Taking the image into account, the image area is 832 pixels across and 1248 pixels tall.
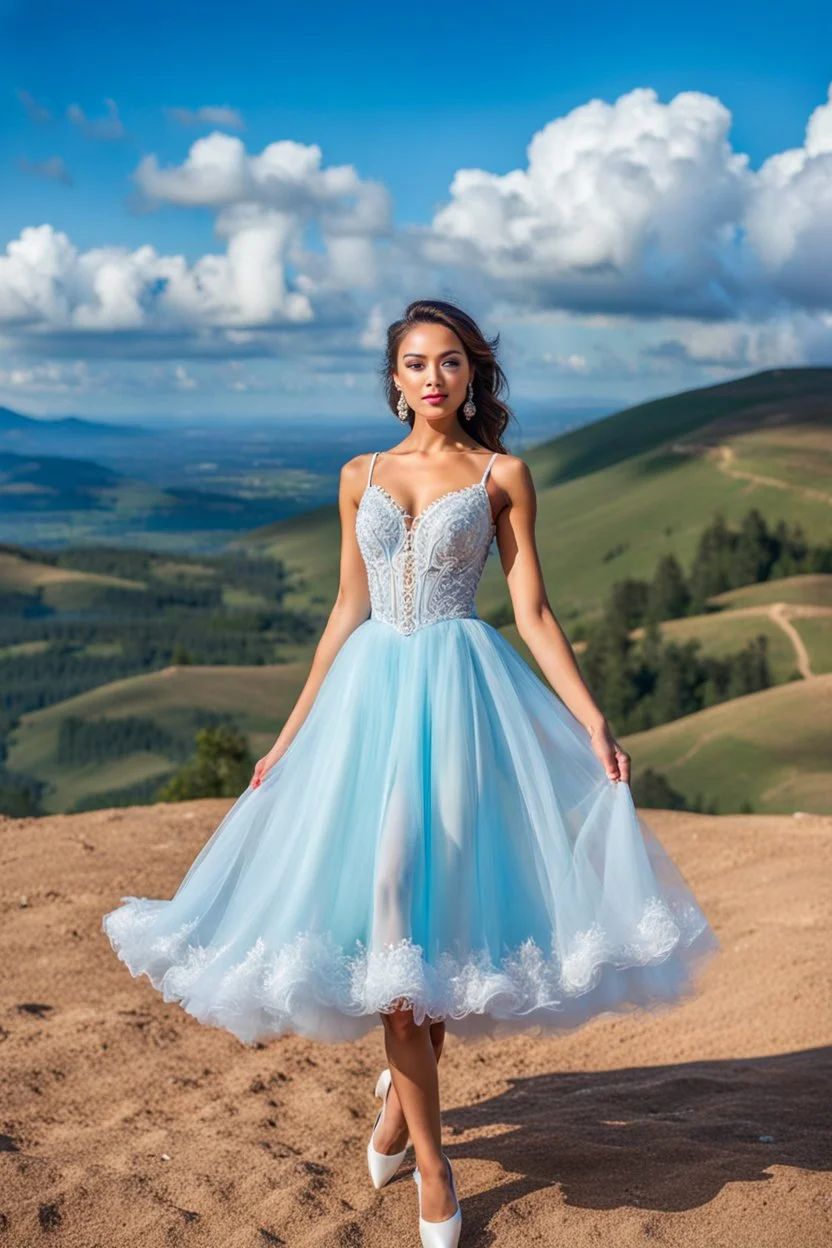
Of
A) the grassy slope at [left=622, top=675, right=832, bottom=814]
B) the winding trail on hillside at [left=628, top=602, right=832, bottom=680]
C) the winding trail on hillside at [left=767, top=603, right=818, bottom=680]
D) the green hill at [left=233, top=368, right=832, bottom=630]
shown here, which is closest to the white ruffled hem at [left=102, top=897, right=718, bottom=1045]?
the grassy slope at [left=622, top=675, right=832, bottom=814]

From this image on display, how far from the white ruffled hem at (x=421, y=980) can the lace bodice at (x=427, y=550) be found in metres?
1.15

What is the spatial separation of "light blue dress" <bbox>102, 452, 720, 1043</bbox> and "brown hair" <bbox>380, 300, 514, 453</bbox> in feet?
1.35

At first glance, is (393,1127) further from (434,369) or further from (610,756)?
(434,369)

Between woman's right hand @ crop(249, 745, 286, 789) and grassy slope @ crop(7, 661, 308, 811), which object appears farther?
grassy slope @ crop(7, 661, 308, 811)

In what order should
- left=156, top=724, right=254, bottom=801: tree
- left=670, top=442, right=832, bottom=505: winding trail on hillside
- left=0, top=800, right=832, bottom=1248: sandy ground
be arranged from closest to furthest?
1. left=0, top=800, right=832, bottom=1248: sandy ground
2. left=156, top=724, right=254, bottom=801: tree
3. left=670, top=442, right=832, bottom=505: winding trail on hillside

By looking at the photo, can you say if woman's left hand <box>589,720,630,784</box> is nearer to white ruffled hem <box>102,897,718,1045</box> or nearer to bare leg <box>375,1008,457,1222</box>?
white ruffled hem <box>102,897,718,1045</box>

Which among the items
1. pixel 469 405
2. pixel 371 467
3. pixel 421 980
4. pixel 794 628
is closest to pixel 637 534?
pixel 794 628

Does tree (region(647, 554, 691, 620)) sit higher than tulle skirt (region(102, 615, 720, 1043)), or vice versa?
tulle skirt (region(102, 615, 720, 1043))

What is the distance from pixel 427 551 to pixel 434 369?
0.63 meters

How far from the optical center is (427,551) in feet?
13.9

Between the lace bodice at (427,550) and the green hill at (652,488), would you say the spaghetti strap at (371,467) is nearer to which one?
the lace bodice at (427,550)

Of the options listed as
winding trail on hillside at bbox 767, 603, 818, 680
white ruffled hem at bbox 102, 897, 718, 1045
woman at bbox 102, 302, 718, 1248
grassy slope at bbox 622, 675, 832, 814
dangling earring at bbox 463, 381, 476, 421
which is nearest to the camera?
white ruffled hem at bbox 102, 897, 718, 1045

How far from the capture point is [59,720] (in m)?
84.9

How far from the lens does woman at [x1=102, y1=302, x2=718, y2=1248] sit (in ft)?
12.3
